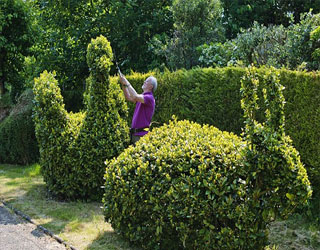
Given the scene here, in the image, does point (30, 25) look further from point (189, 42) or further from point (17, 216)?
point (17, 216)

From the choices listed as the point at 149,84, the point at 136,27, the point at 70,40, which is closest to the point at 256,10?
the point at 136,27

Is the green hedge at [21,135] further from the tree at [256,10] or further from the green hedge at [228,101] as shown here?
the tree at [256,10]

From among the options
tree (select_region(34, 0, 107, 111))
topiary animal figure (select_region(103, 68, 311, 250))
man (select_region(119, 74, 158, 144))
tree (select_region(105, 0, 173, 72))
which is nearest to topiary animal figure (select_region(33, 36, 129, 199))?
man (select_region(119, 74, 158, 144))

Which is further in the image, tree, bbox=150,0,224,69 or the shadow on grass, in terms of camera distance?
tree, bbox=150,0,224,69

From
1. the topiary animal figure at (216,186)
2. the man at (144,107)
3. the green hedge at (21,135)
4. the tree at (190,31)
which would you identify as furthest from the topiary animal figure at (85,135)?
the tree at (190,31)

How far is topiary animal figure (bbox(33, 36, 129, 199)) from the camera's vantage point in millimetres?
6113

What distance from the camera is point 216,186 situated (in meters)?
3.78

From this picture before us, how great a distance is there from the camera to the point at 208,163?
3951 millimetres

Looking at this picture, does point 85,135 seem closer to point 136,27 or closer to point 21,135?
point 21,135

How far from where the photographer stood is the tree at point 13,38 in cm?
1230

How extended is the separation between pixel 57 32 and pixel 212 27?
5.12 m

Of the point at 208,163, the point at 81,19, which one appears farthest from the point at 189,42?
the point at 208,163

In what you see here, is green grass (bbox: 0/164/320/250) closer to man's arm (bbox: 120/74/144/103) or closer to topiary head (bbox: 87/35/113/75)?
man's arm (bbox: 120/74/144/103)

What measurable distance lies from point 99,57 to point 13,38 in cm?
789
